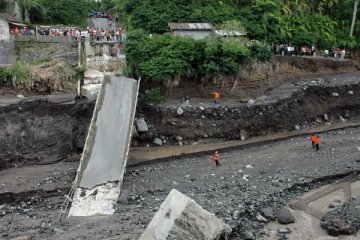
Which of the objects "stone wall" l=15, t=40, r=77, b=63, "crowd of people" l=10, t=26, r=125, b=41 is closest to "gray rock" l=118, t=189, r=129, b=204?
"stone wall" l=15, t=40, r=77, b=63

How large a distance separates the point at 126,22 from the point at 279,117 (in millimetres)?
15736

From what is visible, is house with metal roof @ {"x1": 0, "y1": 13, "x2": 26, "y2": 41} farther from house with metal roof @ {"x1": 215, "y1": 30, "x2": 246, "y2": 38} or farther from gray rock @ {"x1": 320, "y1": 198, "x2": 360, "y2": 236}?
gray rock @ {"x1": 320, "y1": 198, "x2": 360, "y2": 236}

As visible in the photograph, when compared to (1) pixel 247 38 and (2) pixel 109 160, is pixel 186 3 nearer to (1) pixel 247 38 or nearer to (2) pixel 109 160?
(1) pixel 247 38

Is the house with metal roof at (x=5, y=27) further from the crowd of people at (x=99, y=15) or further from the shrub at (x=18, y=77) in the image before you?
the crowd of people at (x=99, y=15)

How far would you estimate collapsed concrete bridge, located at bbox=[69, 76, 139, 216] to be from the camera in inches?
885

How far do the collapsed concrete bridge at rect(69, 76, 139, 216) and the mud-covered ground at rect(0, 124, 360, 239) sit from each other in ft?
2.99

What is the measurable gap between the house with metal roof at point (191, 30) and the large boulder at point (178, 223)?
2014 cm

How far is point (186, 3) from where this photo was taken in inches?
1534

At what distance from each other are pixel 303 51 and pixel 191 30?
1070 centimetres

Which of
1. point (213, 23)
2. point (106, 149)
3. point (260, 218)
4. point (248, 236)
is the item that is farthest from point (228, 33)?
point (248, 236)

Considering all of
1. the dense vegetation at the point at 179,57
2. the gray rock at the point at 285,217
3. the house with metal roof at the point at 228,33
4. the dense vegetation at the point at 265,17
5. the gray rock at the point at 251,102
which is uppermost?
the dense vegetation at the point at 265,17

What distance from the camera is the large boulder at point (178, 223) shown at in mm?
16609

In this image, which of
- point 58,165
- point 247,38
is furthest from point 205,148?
point 247,38

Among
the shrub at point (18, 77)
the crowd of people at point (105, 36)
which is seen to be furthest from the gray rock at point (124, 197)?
the crowd of people at point (105, 36)
